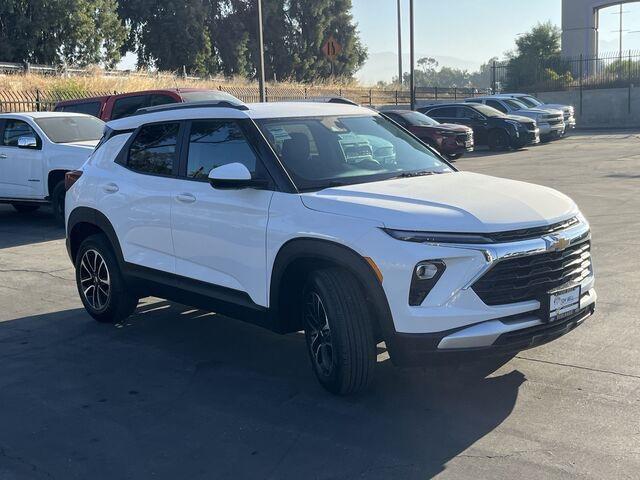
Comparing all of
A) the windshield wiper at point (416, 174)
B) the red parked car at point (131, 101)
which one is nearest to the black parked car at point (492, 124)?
the red parked car at point (131, 101)

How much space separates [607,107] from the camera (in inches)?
1479

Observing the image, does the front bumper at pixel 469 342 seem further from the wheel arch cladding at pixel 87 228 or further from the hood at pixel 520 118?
the hood at pixel 520 118

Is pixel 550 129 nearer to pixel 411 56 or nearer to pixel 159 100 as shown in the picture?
pixel 411 56

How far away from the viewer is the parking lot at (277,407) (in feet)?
13.5

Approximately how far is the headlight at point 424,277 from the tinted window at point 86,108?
13.6 meters

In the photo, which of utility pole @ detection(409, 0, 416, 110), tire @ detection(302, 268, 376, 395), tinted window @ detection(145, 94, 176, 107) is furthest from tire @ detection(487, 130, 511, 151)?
tire @ detection(302, 268, 376, 395)

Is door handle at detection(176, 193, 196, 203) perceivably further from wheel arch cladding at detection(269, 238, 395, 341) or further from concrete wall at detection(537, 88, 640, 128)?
concrete wall at detection(537, 88, 640, 128)

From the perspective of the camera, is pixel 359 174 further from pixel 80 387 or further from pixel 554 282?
pixel 80 387

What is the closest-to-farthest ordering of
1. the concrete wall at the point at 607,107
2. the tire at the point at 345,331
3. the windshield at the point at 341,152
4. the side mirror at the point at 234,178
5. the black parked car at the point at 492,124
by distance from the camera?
1. the tire at the point at 345,331
2. the side mirror at the point at 234,178
3. the windshield at the point at 341,152
4. the black parked car at the point at 492,124
5. the concrete wall at the point at 607,107

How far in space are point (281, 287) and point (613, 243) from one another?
18.4 ft

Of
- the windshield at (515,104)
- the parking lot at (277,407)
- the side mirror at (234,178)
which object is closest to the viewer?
the parking lot at (277,407)

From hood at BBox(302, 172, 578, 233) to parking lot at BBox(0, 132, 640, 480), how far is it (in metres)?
1.14

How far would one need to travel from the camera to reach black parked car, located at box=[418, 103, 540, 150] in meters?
24.4

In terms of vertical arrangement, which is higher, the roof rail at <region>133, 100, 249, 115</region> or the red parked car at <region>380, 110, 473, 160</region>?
the roof rail at <region>133, 100, 249, 115</region>
